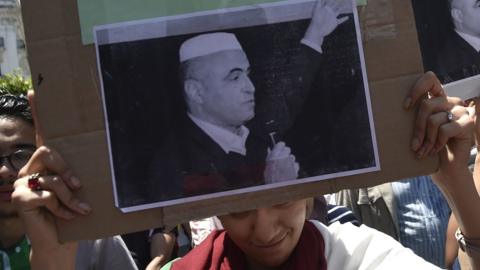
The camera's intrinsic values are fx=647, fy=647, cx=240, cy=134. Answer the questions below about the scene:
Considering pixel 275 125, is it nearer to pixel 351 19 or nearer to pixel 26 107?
pixel 351 19

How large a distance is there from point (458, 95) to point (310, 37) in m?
0.66

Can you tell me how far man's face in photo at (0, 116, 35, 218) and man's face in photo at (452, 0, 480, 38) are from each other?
1436 mm

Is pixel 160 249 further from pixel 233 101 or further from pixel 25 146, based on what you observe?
pixel 233 101

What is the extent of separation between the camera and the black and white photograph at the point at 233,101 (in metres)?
1.36

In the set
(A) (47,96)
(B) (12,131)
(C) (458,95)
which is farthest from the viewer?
(B) (12,131)

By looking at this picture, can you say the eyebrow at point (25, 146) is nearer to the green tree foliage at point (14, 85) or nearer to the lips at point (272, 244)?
the green tree foliage at point (14, 85)

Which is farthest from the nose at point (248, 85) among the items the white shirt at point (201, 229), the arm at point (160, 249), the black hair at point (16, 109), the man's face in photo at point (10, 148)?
the arm at point (160, 249)

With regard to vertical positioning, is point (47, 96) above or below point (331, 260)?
above

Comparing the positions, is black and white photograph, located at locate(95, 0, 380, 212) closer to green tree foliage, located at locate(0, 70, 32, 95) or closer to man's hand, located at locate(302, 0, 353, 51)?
man's hand, located at locate(302, 0, 353, 51)

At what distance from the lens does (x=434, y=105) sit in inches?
56.4

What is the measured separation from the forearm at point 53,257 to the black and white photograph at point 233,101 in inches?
9.7

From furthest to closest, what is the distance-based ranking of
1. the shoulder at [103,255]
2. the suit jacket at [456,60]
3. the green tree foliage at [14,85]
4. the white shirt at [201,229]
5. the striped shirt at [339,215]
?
the white shirt at [201,229] < the striped shirt at [339,215] < the green tree foliage at [14,85] < the shoulder at [103,255] < the suit jacket at [456,60]

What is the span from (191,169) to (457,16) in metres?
1.02

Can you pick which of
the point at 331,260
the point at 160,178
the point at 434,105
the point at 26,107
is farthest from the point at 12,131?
the point at 434,105
